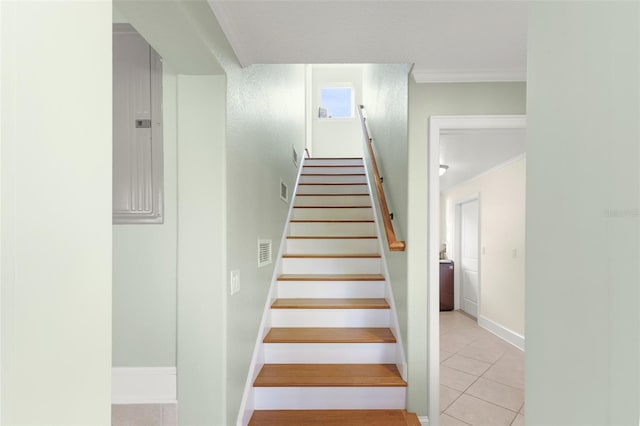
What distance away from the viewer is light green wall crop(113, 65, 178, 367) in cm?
149

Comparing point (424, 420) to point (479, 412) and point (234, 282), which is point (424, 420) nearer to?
point (479, 412)

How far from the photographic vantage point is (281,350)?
2262mm

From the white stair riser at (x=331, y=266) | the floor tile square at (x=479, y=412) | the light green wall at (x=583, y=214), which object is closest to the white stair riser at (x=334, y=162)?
the white stair riser at (x=331, y=266)

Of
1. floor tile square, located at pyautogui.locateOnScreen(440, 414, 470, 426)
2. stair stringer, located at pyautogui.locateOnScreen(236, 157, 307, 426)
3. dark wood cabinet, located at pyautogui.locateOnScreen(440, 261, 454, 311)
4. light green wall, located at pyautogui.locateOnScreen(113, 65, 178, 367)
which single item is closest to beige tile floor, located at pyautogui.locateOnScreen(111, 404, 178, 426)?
light green wall, located at pyautogui.locateOnScreen(113, 65, 178, 367)

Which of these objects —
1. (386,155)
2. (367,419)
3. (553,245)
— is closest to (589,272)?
(553,245)

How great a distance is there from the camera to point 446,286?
559cm

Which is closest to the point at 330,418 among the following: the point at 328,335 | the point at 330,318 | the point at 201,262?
the point at 328,335

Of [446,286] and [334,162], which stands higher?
[334,162]

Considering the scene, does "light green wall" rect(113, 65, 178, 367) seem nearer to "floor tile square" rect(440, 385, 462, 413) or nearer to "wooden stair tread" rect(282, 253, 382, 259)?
"wooden stair tread" rect(282, 253, 382, 259)

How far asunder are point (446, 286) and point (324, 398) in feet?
13.6

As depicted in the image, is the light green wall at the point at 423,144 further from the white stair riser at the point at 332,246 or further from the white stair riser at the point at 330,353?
the white stair riser at the point at 332,246

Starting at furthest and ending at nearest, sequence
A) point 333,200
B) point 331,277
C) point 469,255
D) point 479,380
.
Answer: point 469,255, point 333,200, point 479,380, point 331,277

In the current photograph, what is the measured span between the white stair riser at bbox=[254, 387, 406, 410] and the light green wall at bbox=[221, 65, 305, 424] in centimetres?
29
